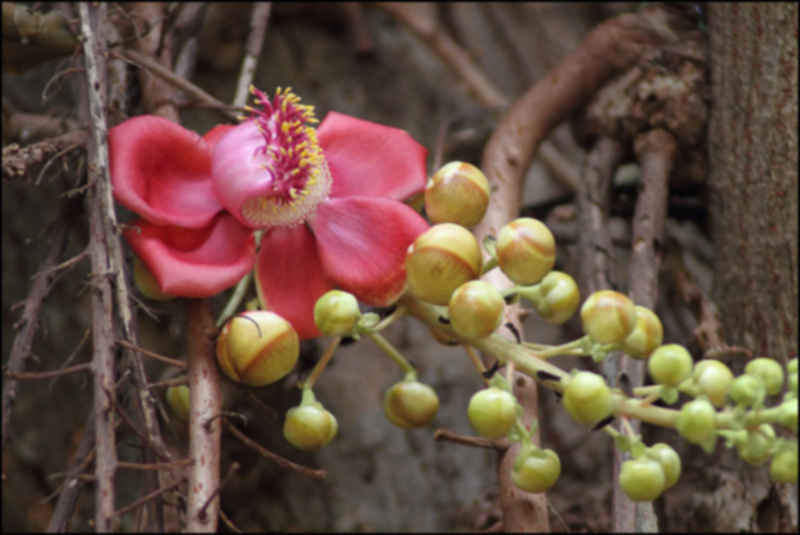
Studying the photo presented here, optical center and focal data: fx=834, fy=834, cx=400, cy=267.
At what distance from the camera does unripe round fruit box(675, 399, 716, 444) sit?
1.42 feet

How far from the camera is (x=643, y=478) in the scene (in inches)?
18.0

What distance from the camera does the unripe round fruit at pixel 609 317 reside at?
479 millimetres

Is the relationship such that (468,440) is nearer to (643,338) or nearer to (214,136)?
(643,338)

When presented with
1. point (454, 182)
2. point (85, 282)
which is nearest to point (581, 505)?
point (454, 182)

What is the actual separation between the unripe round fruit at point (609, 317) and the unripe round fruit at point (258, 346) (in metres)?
0.20

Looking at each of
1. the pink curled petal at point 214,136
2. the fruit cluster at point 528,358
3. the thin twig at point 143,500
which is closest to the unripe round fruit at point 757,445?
the fruit cluster at point 528,358

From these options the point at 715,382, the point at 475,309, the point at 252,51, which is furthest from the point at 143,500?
the point at 252,51

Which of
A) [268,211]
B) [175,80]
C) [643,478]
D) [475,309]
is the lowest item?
[643,478]

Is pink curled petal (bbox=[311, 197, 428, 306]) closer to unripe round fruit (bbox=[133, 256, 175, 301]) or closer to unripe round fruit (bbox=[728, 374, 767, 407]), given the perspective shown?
unripe round fruit (bbox=[133, 256, 175, 301])

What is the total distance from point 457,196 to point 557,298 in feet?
0.32

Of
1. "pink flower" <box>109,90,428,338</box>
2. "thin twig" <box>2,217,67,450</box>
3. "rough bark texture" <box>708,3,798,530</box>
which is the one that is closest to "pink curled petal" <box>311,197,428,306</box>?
"pink flower" <box>109,90,428,338</box>

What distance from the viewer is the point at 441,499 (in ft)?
3.29

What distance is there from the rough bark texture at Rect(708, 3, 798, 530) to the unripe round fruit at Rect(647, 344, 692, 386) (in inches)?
14.3

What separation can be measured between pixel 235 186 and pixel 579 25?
2.65ft
